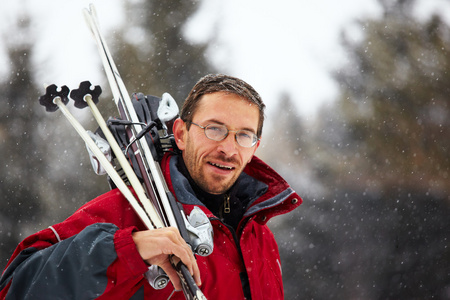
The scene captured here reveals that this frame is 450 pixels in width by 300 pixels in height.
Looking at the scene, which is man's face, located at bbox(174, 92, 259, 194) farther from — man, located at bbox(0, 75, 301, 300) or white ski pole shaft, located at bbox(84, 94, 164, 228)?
white ski pole shaft, located at bbox(84, 94, 164, 228)

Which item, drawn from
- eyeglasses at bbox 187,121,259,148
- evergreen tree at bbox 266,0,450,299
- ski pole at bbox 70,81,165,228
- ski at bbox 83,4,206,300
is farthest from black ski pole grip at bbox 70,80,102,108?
evergreen tree at bbox 266,0,450,299

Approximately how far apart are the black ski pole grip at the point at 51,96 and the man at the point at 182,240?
17.8 inches

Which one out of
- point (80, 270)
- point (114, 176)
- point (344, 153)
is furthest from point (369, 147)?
point (80, 270)

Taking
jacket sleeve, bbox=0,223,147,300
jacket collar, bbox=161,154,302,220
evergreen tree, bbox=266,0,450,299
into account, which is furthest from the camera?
evergreen tree, bbox=266,0,450,299

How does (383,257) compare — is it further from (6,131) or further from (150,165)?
(150,165)

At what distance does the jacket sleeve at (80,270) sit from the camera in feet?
4.44

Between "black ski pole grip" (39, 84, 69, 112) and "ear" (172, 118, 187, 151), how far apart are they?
0.44 meters

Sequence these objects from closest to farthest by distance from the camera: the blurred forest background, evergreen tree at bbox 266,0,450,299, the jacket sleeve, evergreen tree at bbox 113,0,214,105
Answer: the jacket sleeve → the blurred forest background → evergreen tree at bbox 113,0,214,105 → evergreen tree at bbox 266,0,450,299

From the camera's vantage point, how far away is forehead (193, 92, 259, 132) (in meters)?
1.88

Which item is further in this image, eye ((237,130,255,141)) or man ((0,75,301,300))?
eye ((237,130,255,141))

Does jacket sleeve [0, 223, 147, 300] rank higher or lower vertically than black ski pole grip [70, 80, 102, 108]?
lower

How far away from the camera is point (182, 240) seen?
1376 millimetres

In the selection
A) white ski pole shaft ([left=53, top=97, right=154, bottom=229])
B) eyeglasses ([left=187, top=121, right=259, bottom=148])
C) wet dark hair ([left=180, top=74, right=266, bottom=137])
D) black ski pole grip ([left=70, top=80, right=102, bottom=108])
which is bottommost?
white ski pole shaft ([left=53, top=97, right=154, bottom=229])

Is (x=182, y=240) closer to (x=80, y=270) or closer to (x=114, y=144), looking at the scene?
(x=80, y=270)
